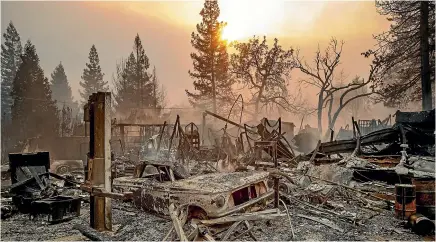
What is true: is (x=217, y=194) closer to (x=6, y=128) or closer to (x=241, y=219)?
(x=241, y=219)

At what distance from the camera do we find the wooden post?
20.0 feet

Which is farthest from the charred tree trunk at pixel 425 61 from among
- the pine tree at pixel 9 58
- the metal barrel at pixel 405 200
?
the pine tree at pixel 9 58

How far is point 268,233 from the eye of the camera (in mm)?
6113

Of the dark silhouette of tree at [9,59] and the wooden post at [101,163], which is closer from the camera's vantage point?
the wooden post at [101,163]

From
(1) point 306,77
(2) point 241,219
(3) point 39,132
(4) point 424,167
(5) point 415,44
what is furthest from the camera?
(1) point 306,77

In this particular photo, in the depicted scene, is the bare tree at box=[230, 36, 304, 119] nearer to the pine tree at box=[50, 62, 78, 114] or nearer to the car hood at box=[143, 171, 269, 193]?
the car hood at box=[143, 171, 269, 193]

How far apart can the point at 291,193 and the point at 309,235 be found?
3.00 m

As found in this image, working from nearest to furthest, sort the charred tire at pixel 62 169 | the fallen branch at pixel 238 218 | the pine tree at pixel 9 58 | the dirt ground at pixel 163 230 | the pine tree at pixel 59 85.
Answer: the fallen branch at pixel 238 218, the dirt ground at pixel 163 230, the charred tire at pixel 62 169, the pine tree at pixel 9 58, the pine tree at pixel 59 85

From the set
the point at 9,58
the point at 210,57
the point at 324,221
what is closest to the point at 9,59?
the point at 9,58

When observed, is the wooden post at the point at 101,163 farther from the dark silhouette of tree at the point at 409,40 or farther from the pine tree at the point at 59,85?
the pine tree at the point at 59,85

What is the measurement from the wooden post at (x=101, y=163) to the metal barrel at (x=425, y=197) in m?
7.03

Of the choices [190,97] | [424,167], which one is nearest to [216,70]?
[190,97]

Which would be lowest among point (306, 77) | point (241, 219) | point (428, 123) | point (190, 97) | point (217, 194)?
point (241, 219)

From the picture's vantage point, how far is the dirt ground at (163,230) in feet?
19.7
